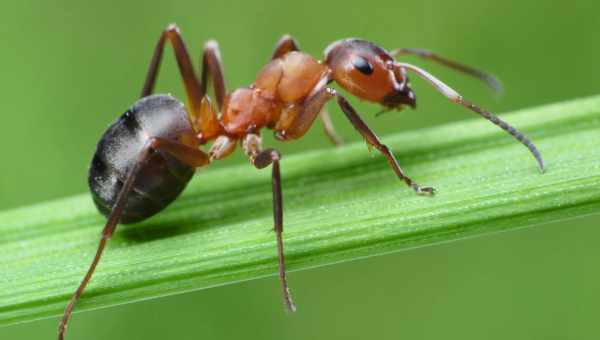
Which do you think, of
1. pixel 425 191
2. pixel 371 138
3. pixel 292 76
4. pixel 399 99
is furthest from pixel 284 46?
pixel 425 191

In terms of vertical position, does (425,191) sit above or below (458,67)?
below

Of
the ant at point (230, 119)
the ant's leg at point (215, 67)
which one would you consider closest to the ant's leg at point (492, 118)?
the ant at point (230, 119)

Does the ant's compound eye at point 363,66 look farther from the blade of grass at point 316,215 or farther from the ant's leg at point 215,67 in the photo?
the ant's leg at point 215,67

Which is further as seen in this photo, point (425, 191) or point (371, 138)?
point (371, 138)

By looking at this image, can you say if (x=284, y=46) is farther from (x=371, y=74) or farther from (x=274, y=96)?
(x=371, y=74)

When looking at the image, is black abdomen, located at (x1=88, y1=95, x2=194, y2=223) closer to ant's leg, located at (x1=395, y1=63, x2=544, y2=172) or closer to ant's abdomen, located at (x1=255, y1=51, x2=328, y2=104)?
ant's abdomen, located at (x1=255, y1=51, x2=328, y2=104)

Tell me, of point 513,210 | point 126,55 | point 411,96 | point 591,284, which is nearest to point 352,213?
point 513,210
